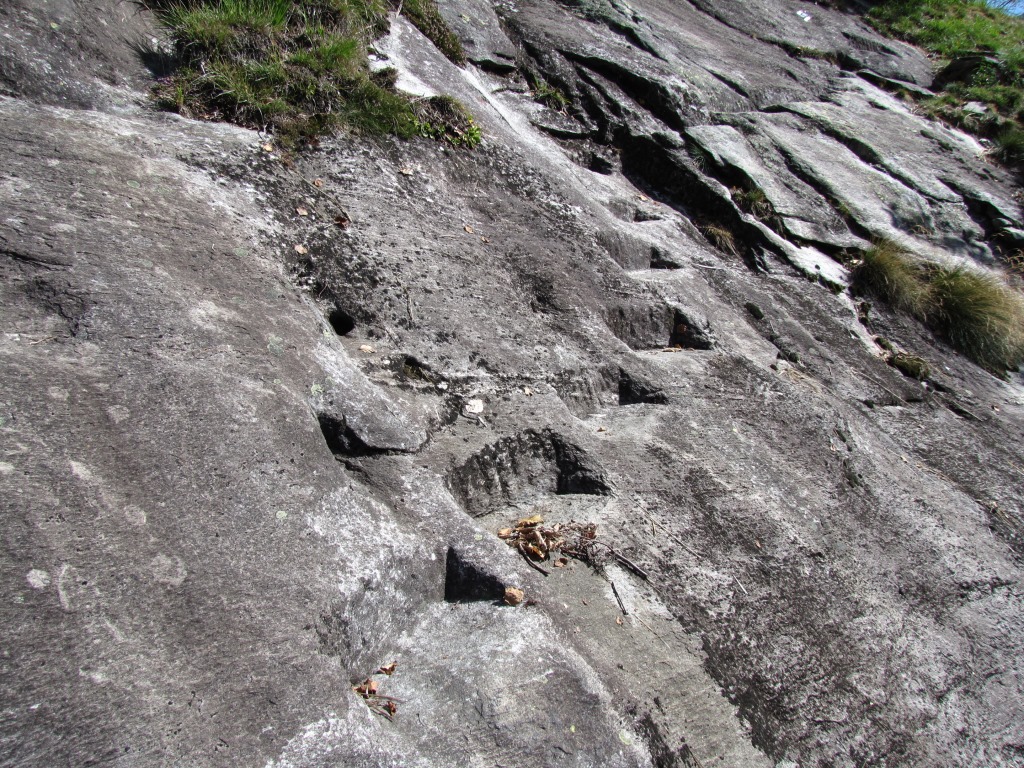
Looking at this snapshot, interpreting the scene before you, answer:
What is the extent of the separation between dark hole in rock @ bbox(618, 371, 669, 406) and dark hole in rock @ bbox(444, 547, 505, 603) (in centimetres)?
169

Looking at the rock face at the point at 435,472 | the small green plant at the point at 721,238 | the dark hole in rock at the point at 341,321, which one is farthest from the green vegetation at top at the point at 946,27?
the dark hole in rock at the point at 341,321

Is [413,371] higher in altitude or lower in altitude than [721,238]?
lower

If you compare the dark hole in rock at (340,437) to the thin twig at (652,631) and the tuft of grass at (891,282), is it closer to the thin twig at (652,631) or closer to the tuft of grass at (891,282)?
the thin twig at (652,631)

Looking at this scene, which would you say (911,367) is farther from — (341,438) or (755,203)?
(341,438)

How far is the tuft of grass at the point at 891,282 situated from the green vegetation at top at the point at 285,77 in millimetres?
3897

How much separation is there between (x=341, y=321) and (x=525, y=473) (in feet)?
3.88

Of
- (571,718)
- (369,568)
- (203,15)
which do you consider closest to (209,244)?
(369,568)

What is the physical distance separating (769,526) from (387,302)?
219 centimetres

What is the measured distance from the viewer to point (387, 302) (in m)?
3.76

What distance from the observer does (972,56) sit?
11727mm

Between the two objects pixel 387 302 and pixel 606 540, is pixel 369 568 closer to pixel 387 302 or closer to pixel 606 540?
pixel 606 540

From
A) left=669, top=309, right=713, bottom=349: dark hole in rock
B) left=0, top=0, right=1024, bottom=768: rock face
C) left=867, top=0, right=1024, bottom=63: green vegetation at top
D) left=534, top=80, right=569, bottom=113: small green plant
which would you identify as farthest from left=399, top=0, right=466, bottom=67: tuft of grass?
left=867, top=0, right=1024, bottom=63: green vegetation at top

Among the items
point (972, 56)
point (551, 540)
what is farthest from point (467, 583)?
point (972, 56)

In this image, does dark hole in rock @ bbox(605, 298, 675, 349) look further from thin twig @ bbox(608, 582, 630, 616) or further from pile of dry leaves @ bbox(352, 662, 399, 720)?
pile of dry leaves @ bbox(352, 662, 399, 720)
